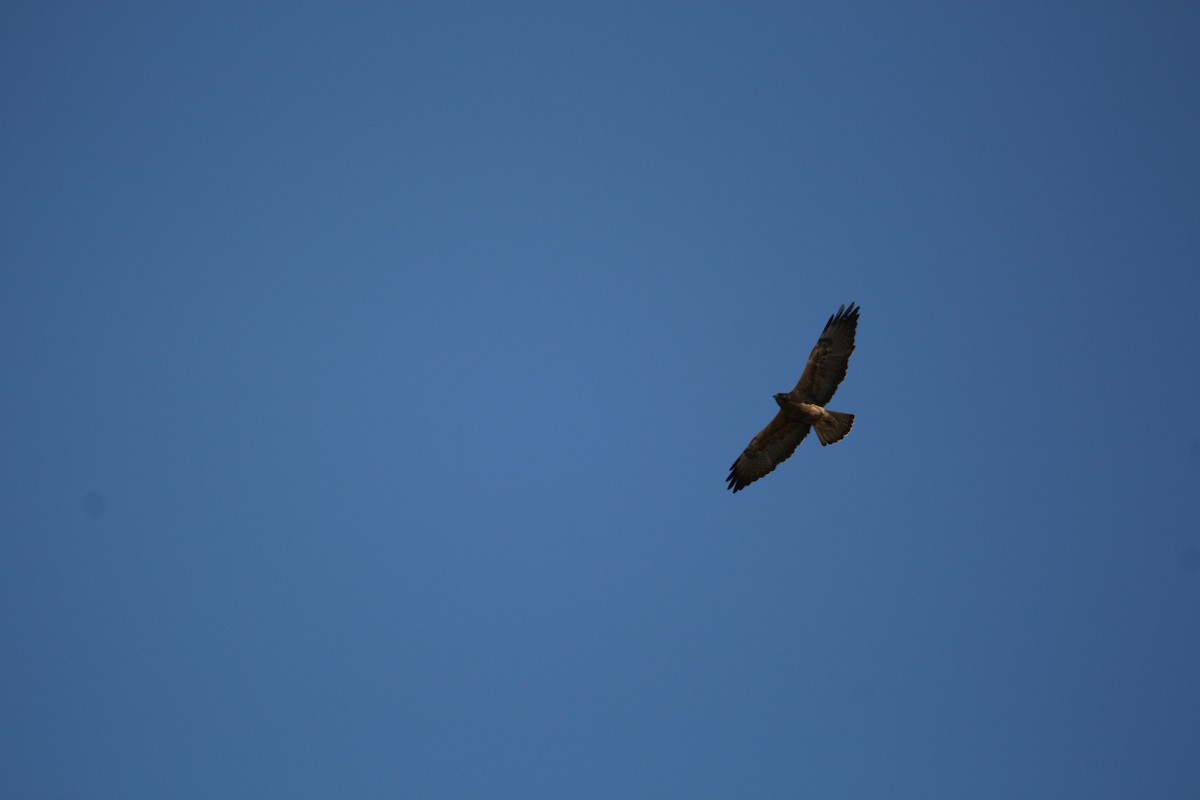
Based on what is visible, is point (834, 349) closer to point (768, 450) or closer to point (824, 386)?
point (824, 386)

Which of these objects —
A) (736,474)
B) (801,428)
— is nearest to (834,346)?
(801,428)

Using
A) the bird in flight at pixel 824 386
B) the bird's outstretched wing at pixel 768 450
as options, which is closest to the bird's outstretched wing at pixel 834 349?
the bird in flight at pixel 824 386

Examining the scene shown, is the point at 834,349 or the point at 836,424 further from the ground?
the point at 834,349

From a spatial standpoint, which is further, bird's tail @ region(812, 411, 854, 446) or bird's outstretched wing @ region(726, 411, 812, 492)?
bird's outstretched wing @ region(726, 411, 812, 492)

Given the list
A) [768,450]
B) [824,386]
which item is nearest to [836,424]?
[824,386]

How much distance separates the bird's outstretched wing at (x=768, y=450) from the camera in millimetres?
20078

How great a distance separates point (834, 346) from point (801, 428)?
192 centimetres

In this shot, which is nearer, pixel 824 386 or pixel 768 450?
pixel 824 386

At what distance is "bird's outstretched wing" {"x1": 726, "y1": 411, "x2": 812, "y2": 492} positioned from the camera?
20.1m

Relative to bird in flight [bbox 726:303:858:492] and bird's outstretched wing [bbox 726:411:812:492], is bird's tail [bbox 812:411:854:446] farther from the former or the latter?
bird's outstretched wing [bbox 726:411:812:492]

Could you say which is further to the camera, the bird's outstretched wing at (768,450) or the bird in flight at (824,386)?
the bird's outstretched wing at (768,450)

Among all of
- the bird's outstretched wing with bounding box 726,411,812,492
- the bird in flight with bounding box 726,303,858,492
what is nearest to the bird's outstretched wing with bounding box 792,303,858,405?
the bird in flight with bounding box 726,303,858,492

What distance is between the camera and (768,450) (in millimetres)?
20734

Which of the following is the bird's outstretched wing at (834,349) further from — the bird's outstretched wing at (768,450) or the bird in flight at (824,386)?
the bird's outstretched wing at (768,450)
